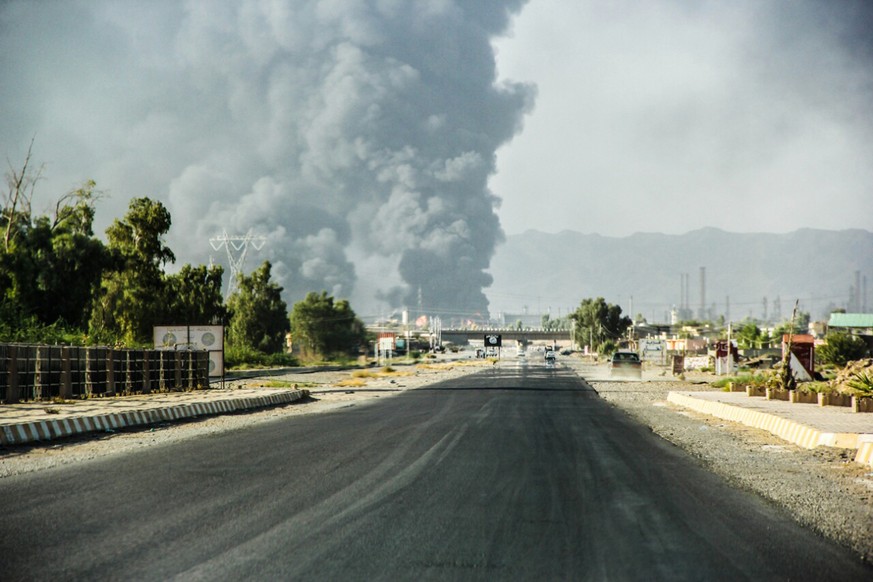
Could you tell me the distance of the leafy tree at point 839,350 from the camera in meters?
67.0

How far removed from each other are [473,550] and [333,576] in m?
1.56

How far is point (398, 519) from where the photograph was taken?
9.42 m

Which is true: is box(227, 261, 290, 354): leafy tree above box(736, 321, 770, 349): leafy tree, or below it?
above

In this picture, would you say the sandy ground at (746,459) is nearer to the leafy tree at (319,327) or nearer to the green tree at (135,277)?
the green tree at (135,277)

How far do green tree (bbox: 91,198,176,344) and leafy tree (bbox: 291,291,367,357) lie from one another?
227ft

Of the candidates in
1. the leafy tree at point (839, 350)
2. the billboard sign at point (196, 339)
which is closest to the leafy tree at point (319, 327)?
the leafy tree at point (839, 350)

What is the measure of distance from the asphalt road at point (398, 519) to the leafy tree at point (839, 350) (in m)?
56.1

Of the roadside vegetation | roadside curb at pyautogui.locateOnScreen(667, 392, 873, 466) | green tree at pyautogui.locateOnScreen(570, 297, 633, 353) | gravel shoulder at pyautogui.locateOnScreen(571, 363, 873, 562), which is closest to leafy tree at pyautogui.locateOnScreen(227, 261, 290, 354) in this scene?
→ the roadside vegetation

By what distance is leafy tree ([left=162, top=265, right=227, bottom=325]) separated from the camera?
223 ft

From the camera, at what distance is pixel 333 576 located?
6.95 meters

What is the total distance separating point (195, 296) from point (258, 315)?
30.7 meters

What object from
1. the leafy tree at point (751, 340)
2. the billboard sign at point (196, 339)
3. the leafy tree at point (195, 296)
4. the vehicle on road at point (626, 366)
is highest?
the leafy tree at point (195, 296)

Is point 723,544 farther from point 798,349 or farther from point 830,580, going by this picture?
point 798,349

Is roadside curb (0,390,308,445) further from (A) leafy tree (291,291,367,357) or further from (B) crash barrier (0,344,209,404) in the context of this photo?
(A) leafy tree (291,291,367,357)
